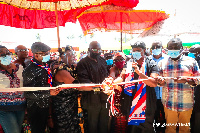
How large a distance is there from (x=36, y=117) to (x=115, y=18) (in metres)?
5.91

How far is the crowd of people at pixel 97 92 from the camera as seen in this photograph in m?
2.71

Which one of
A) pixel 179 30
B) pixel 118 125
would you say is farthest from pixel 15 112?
pixel 179 30

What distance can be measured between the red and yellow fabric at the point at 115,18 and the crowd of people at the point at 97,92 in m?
3.49

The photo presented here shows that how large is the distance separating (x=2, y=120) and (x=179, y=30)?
27.7 feet

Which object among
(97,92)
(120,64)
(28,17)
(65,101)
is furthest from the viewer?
(28,17)

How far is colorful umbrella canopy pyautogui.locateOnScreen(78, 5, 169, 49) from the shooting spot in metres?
6.08

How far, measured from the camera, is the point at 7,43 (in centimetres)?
2078

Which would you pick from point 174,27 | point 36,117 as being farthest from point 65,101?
point 174,27

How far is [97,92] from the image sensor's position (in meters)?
3.11

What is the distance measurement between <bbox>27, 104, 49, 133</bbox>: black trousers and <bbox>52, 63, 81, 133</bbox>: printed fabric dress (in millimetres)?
260

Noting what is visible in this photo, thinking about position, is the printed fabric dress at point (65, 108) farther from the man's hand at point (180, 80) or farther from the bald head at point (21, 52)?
the man's hand at point (180, 80)

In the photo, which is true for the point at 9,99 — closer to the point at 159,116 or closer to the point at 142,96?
the point at 142,96

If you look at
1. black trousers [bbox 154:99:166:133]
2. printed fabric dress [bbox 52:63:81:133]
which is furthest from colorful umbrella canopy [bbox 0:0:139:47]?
black trousers [bbox 154:99:166:133]

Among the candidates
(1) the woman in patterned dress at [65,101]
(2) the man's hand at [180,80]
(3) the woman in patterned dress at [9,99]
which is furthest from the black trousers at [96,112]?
(2) the man's hand at [180,80]
